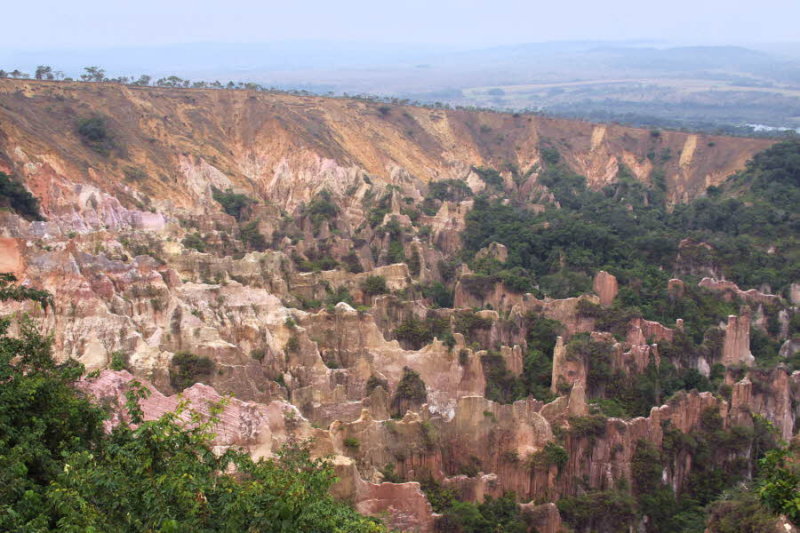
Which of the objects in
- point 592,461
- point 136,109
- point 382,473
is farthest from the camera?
point 136,109

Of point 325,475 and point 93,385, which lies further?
point 93,385

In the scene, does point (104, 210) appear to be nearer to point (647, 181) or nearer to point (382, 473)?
point (382, 473)

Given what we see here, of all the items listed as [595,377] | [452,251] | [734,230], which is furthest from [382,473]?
[734,230]

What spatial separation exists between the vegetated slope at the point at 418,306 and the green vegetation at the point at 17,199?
15 centimetres

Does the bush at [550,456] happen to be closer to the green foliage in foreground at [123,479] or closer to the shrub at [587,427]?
the shrub at [587,427]

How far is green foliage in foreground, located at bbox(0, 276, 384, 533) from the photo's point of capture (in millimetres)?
10469

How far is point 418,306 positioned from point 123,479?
72.0 ft

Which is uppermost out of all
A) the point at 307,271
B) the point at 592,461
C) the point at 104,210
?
the point at 104,210

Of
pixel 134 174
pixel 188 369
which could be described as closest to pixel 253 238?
pixel 134 174

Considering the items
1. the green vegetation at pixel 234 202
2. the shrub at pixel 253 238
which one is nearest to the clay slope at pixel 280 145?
the green vegetation at pixel 234 202

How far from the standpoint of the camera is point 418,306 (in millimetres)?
32531

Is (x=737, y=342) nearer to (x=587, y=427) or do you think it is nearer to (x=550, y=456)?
(x=587, y=427)

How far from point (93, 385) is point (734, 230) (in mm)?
42117

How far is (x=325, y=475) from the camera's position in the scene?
508 inches
